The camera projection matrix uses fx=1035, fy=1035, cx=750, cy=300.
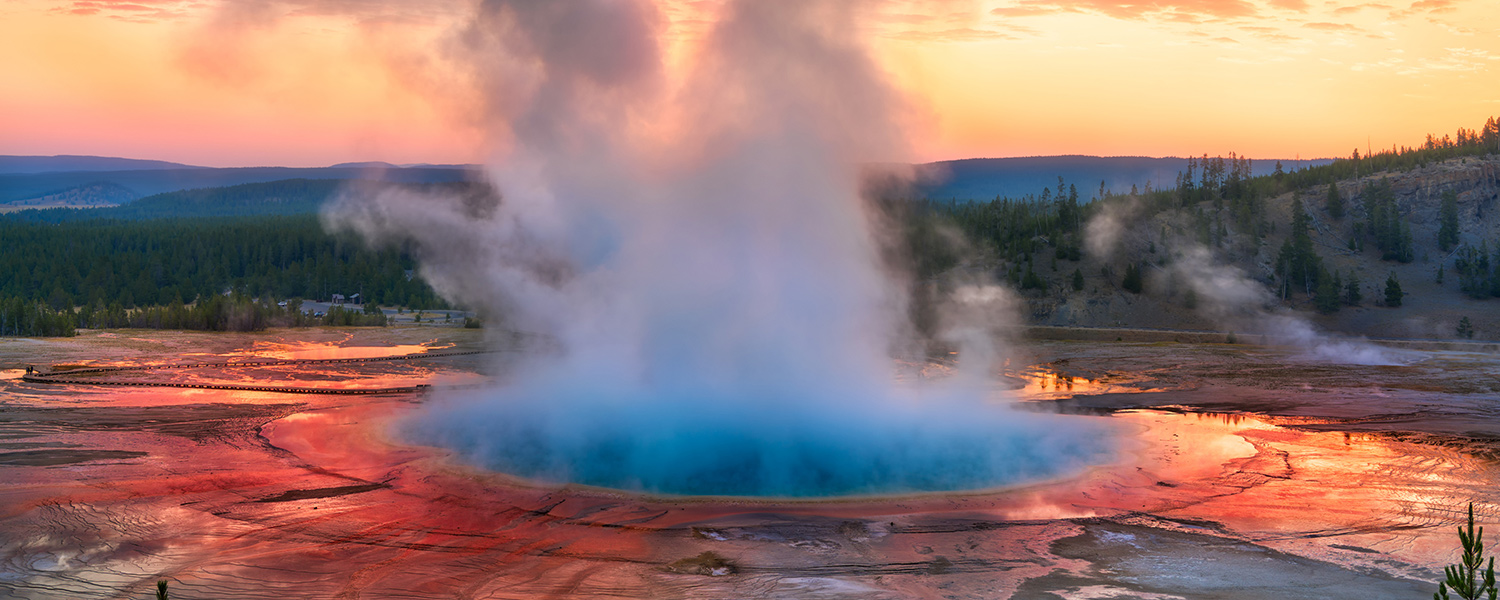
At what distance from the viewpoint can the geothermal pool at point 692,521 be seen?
28.6 ft

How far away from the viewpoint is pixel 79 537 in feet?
33.1

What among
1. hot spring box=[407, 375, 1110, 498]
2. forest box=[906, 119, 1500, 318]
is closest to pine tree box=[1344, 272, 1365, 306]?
forest box=[906, 119, 1500, 318]

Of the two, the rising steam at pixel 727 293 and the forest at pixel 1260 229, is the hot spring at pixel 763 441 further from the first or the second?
the forest at pixel 1260 229

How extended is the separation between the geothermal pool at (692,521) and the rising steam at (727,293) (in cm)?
157

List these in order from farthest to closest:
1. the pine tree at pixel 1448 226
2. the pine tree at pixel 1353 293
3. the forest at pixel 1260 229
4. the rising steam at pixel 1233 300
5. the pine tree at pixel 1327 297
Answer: the pine tree at pixel 1448 226, the forest at pixel 1260 229, the pine tree at pixel 1353 293, the pine tree at pixel 1327 297, the rising steam at pixel 1233 300

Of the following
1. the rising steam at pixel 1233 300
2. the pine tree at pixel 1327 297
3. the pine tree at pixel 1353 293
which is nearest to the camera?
the rising steam at pixel 1233 300

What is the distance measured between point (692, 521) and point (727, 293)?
5.92m

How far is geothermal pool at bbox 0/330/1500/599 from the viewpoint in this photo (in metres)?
8.73

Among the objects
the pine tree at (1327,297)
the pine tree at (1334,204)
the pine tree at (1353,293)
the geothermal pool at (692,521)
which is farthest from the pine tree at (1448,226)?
the geothermal pool at (692,521)

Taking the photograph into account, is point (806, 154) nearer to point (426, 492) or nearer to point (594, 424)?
point (594, 424)

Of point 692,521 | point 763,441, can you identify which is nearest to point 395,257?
point 763,441

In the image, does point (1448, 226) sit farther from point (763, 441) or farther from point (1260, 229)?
point (763, 441)

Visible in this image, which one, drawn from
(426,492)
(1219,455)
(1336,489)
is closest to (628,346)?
(426,492)

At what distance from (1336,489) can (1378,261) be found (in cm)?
4768
